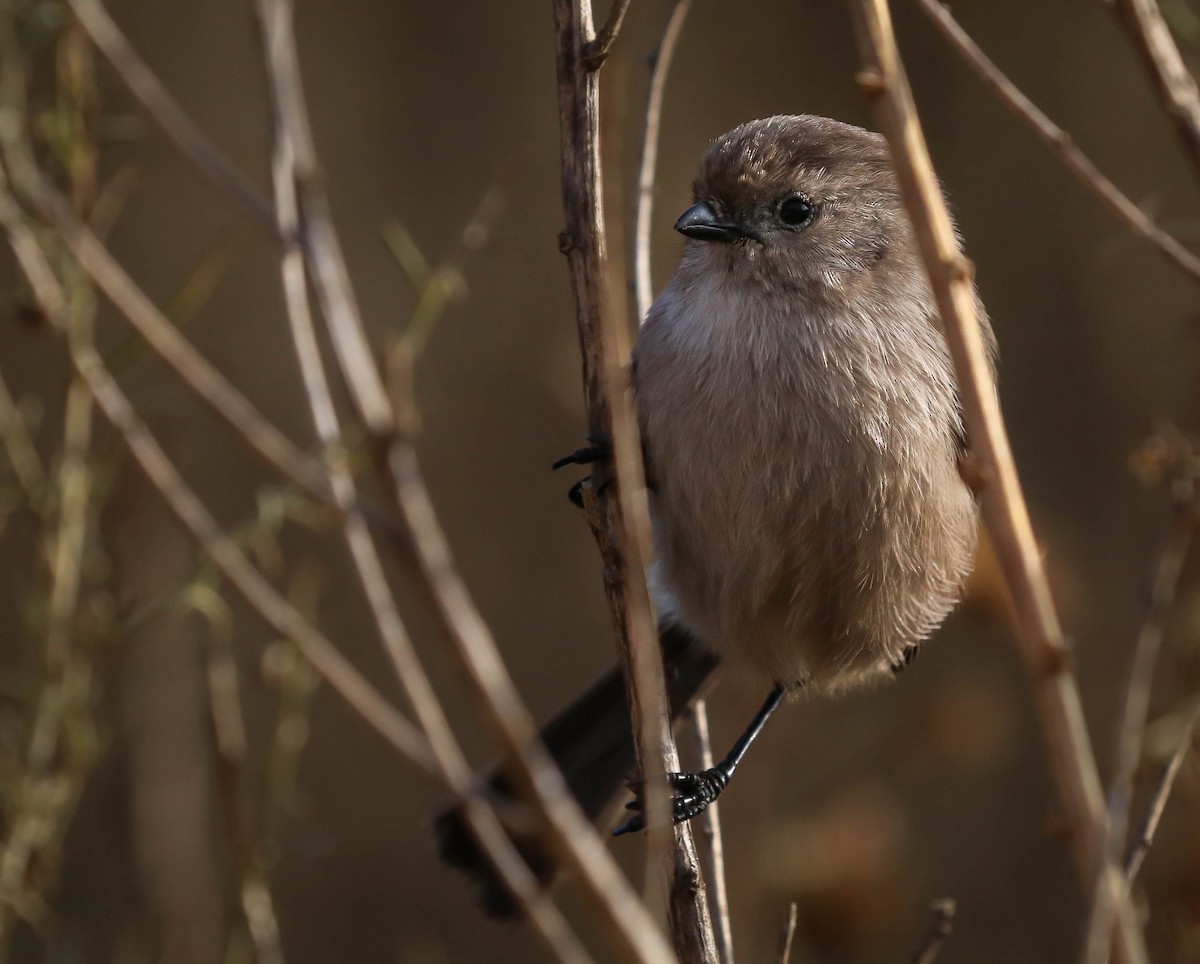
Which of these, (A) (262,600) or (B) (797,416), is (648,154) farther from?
(A) (262,600)

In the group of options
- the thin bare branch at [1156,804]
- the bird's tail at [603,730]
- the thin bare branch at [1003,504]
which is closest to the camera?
the thin bare branch at [1003,504]

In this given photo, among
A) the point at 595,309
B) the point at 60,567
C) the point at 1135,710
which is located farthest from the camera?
the point at 60,567

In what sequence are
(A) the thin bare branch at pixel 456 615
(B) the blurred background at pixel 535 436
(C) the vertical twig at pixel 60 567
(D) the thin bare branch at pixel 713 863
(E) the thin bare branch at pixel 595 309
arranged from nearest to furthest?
(A) the thin bare branch at pixel 456 615 → (E) the thin bare branch at pixel 595 309 → (D) the thin bare branch at pixel 713 863 → (C) the vertical twig at pixel 60 567 → (B) the blurred background at pixel 535 436

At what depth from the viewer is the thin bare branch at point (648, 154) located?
212 cm

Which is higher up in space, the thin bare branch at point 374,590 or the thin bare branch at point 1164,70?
the thin bare branch at point 1164,70

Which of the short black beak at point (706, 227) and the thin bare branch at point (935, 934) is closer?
the thin bare branch at point (935, 934)

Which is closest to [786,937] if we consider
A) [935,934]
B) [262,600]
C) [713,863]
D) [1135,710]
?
[935,934]

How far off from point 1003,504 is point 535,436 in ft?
11.0

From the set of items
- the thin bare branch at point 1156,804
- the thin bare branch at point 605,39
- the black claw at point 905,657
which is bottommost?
the black claw at point 905,657

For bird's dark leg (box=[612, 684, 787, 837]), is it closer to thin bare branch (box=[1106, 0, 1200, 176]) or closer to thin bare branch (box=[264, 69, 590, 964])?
thin bare branch (box=[264, 69, 590, 964])

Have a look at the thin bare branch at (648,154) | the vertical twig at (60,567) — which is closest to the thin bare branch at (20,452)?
the vertical twig at (60,567)

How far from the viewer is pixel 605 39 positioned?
1717mm

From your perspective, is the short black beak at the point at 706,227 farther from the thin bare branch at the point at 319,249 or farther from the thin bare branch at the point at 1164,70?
the thin bare branch at the point at 319,249

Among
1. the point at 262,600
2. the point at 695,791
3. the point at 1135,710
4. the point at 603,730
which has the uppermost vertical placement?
the point at 262,600
